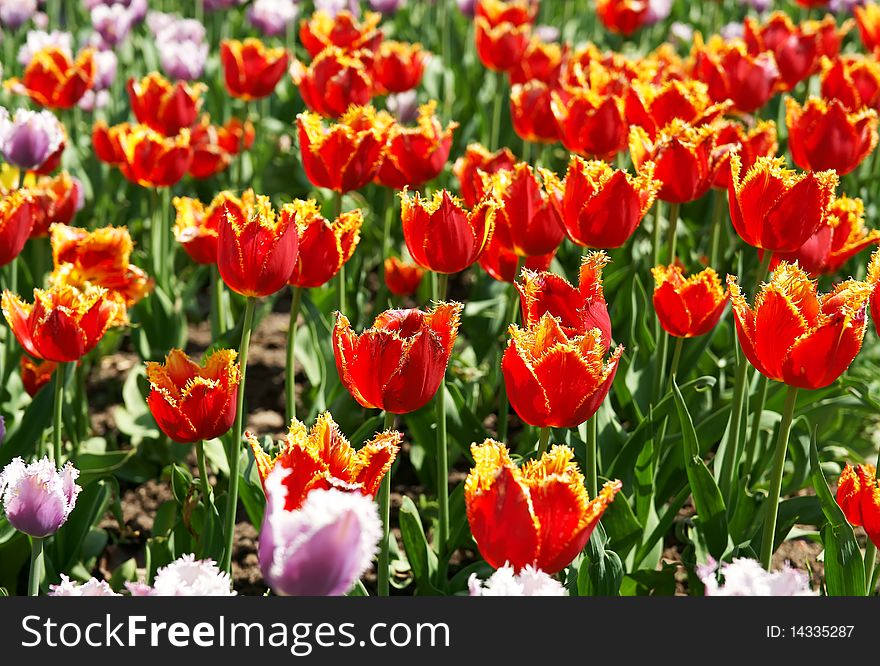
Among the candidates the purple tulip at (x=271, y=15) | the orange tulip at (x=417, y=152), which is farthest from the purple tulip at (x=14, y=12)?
the orange tulip at (x=417, y=152)

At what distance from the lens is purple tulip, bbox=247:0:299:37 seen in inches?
206

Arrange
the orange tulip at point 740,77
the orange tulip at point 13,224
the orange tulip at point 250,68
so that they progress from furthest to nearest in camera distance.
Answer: the orange tulip at point 250,68 → the orange tulip at point 740,77 → the orange tulip at point 13,224

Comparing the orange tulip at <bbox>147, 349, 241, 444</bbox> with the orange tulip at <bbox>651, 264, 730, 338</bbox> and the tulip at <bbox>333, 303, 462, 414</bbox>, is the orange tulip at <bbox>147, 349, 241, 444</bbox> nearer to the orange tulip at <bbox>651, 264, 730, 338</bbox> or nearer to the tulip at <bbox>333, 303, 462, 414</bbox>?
the tulip at <bbox>333, 303, 462, 414</bbox>

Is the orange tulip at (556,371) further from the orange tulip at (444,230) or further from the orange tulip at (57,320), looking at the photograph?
the orange tulip at (57,320)

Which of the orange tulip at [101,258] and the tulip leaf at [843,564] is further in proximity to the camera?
the orange tulip at [101,258]

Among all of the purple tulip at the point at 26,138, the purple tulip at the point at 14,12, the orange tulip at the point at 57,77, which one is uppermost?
the purple tulip at the point at 14,12

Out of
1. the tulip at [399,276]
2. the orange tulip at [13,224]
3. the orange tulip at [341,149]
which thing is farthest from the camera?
the tulip at [399,276]

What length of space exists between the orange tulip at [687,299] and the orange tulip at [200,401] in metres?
0.83

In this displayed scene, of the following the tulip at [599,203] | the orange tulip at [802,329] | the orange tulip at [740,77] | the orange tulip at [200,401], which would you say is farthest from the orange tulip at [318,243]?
the orange tulip at [740,77]

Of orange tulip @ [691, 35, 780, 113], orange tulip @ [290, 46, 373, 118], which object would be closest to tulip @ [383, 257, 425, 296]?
orange tulip @ [290, 46, 373, 118]

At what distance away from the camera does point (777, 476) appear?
1.83m

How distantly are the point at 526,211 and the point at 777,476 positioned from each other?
69cm

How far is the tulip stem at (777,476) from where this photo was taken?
176cm

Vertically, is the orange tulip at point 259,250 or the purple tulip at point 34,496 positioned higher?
the orange tulip at point 259,250
